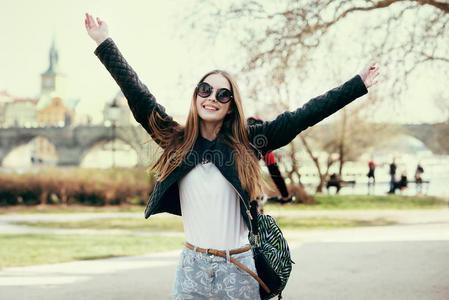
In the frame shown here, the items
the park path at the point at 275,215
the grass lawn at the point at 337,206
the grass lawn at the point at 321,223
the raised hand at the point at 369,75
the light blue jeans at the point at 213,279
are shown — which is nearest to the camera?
the light blue jeans at the point at 213,279

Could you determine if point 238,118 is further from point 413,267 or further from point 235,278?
point 413,267

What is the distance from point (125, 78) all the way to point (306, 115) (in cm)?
80

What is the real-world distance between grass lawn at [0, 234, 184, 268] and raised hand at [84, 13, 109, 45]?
5699mm

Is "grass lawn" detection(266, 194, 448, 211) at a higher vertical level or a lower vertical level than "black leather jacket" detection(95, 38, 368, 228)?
lower

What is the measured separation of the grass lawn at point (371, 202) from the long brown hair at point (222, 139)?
14971 mm

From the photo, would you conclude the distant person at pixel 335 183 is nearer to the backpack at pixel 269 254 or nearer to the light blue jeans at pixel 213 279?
the backpack at pixel 269 254

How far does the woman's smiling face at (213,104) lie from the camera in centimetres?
222

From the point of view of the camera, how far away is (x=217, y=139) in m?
2.22

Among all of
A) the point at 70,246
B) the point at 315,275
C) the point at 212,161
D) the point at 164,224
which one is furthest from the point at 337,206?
the point at 212,161

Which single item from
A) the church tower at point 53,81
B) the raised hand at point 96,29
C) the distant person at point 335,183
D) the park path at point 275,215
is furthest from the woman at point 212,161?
the church tower at point 53,81

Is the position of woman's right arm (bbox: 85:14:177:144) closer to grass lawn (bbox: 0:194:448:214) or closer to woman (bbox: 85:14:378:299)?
woman (bbox: 85:14:378:299)

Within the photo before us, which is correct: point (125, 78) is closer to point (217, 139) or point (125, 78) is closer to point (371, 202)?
point (217, 139)

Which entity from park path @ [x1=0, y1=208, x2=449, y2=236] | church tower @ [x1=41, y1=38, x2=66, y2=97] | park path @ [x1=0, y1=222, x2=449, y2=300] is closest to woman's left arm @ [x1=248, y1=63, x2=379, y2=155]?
park path @ [x1=0, y1=222, x2=449, y2=300]

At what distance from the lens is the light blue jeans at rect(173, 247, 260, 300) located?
204cm
